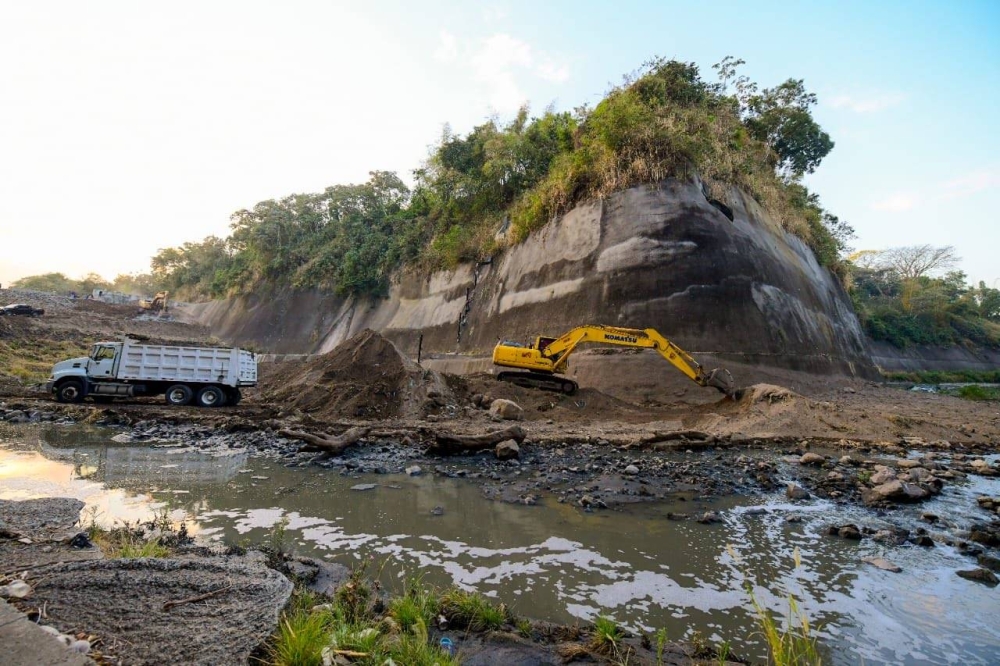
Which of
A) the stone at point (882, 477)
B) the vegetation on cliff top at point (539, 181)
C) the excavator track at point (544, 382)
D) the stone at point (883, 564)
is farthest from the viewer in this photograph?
the vegetation on cliff top at point (539, 181)

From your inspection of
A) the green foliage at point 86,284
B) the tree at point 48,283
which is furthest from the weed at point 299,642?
the tree at point 48,283

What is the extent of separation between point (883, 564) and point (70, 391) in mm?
18811

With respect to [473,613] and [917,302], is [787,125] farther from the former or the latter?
[473,613]

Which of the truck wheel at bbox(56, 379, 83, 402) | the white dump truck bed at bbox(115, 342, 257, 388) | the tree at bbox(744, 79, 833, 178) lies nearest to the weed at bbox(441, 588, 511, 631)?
the white dump truck bed at bbox(115, 342, 257, 388)

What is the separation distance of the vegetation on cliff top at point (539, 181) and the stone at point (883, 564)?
15.9 meters

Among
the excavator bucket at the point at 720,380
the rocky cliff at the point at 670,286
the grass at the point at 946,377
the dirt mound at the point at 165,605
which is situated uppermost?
the rocky cliff at the point at 670,286

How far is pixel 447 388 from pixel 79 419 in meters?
9.35

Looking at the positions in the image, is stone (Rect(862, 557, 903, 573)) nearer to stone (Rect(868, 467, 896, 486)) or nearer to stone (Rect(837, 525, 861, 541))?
stone (Rect(837, 525, 861, 541))

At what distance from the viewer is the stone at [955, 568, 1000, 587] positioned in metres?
4.46

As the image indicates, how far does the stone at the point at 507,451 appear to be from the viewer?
873 centimetres

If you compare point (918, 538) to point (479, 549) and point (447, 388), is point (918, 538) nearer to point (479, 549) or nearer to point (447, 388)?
point (479, 549)

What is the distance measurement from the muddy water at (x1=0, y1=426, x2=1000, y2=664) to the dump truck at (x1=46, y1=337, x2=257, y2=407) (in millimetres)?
7239

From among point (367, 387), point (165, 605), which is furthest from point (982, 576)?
point (367, 387)

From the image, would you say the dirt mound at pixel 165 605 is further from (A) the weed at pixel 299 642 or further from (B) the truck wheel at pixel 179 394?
(B) the truck wheel at pixel 179 394
